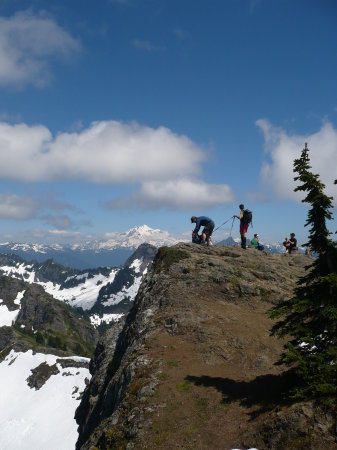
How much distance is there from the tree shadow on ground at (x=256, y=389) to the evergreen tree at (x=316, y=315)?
1056 mm

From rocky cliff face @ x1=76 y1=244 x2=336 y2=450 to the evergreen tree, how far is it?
38.8 inches

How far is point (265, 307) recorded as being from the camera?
30.9 metres

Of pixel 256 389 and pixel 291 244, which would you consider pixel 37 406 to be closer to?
pixel 291 244

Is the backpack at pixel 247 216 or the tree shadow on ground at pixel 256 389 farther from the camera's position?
the backpack at pixel 247 216

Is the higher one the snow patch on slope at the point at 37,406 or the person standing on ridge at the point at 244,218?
the person standing on ridge at the point at 244,218

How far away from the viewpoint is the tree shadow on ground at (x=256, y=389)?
50.4ft

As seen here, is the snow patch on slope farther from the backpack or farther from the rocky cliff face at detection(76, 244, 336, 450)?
the backpack

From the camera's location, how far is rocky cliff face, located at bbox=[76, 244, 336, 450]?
46.9 feet

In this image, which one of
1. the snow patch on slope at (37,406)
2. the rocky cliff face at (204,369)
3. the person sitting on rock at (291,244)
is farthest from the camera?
the snow patch on slope at (37,406)

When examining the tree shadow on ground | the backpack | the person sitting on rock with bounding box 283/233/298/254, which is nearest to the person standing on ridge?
the backpack

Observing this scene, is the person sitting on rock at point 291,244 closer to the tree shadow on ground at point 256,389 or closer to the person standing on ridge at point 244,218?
the person standing on ridge at point 244,218

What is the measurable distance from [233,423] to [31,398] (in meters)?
193

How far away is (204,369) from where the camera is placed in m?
21.0

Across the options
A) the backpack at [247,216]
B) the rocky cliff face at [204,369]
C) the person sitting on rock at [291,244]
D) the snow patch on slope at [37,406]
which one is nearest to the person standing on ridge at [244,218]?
the backpack at [247,216]
